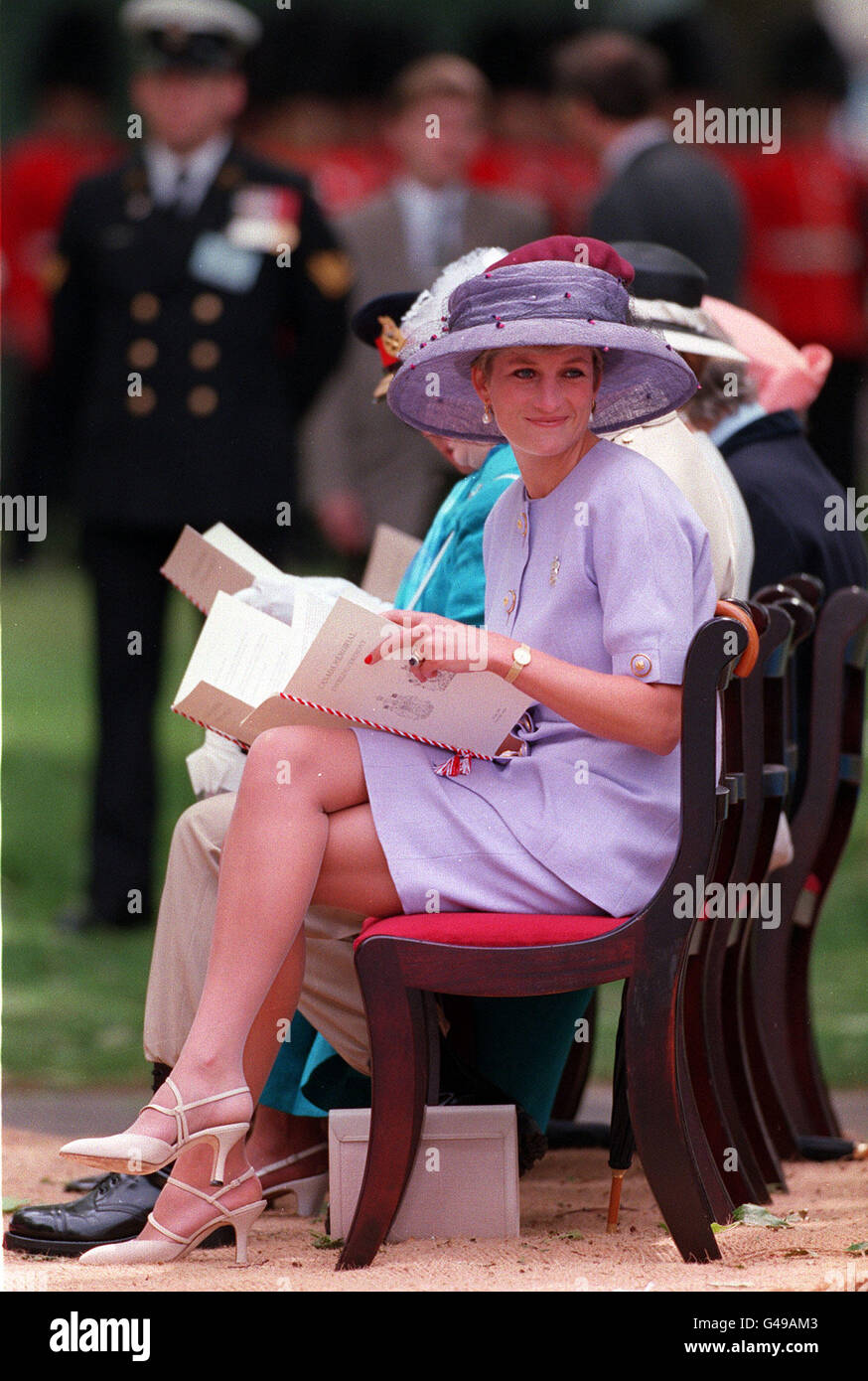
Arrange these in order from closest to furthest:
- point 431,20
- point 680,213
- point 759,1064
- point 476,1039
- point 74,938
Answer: point 476,1039 < point 759,1064 < point 680,213 < point 74,938 < point 431,20

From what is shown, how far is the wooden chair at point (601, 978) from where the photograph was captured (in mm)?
3334

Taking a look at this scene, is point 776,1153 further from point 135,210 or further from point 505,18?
point 505,18

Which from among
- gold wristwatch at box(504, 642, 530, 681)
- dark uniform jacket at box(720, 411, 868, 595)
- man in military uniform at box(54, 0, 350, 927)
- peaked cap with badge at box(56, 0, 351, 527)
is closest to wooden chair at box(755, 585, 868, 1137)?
dark uniform jacket at box(720, 411, 868, 595)

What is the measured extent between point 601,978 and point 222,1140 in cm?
62

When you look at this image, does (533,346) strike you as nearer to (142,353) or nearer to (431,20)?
(142,353)

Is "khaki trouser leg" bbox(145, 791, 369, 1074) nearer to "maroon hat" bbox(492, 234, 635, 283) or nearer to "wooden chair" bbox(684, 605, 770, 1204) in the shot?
"wooden chair" bbox(684, 605, 770, 1204)

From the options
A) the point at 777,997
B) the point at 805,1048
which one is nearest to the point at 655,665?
the point at 777,997

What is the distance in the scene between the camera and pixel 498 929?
3.36m

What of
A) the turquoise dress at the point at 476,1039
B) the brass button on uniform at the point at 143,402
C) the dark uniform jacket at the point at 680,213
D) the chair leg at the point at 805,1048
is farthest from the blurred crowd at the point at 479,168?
the turquoise dress at the point at 476,1039

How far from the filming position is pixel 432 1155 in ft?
11.9

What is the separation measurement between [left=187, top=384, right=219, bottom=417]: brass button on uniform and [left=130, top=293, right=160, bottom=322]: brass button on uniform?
25 cm

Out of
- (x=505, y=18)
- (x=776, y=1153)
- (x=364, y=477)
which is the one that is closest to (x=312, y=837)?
(x=776, y=1153)

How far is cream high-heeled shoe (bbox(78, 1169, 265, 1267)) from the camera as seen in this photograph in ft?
11.3
